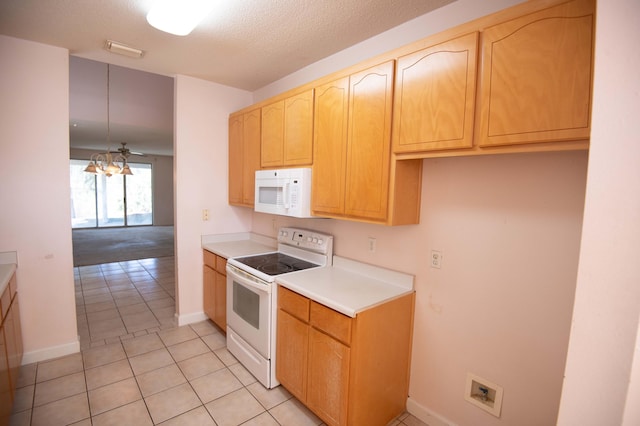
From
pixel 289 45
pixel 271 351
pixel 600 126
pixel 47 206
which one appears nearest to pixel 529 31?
Result: pixel 600 126

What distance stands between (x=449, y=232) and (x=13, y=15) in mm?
3220

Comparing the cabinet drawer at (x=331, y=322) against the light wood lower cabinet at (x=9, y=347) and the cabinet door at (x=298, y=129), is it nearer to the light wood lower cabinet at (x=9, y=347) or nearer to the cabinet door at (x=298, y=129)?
the cabinet door at (x=298, y=129)

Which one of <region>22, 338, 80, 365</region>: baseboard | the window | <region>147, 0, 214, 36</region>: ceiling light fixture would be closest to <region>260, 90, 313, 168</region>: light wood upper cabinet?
<region>147, 0, 214, 36</region>: ceiling light fixture

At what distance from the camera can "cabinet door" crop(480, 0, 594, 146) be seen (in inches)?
43.8

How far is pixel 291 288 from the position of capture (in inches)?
81.5

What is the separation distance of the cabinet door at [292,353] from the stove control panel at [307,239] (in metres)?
0.64

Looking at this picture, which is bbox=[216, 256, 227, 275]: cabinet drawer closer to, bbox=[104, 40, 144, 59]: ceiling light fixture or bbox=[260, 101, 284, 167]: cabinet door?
bbox=[260, 101, 284, 167]: cabinet door

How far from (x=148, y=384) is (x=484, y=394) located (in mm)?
2359

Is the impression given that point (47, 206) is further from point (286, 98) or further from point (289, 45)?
point (289, 45)

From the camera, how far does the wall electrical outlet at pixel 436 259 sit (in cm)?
188

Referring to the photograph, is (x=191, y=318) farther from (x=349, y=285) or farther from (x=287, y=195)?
(x=349, y=285)

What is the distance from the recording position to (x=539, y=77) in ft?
3.98

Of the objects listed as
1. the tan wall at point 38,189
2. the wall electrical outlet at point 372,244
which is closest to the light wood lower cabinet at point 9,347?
the tan wall at point 38,189

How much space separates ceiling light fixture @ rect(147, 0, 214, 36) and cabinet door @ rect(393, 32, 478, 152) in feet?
3.92
